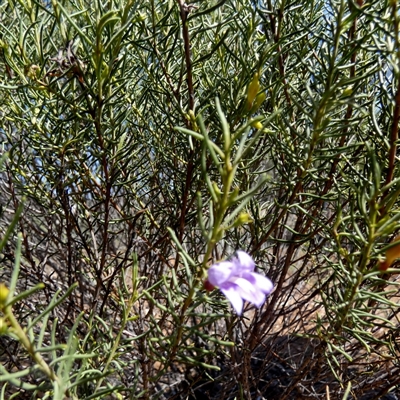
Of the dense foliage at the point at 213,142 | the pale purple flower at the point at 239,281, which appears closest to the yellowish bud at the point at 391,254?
the dense foliage at the point at 213,142

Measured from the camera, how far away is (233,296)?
0.90m

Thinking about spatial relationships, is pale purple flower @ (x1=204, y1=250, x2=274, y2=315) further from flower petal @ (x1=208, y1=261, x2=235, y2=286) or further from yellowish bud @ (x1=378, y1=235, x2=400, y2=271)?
yellowish bud @ (x1=378, y1=235, x2=400, y2=271)

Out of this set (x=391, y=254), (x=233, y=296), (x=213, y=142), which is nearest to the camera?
(x=233, y=296)

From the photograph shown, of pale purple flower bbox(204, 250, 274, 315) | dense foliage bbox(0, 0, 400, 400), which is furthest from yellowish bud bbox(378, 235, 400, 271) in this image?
pale purple flower bbox(204, 250, 274, 315)

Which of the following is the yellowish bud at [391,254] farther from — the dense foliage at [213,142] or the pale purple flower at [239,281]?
the pale purple flower at [239,281]

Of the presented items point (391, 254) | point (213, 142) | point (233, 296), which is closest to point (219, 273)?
point (233, 296)

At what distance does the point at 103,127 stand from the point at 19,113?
1.29 ft

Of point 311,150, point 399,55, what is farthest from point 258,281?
point 399,55

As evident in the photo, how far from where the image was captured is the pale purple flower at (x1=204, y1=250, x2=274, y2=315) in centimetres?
92

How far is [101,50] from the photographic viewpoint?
4.19 feet

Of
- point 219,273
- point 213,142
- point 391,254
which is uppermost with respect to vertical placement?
point 213,142

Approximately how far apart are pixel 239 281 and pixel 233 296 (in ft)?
0.32

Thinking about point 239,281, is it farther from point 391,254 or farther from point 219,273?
point 391,254

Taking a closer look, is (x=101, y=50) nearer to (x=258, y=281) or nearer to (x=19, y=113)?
(x=19, y=113)
